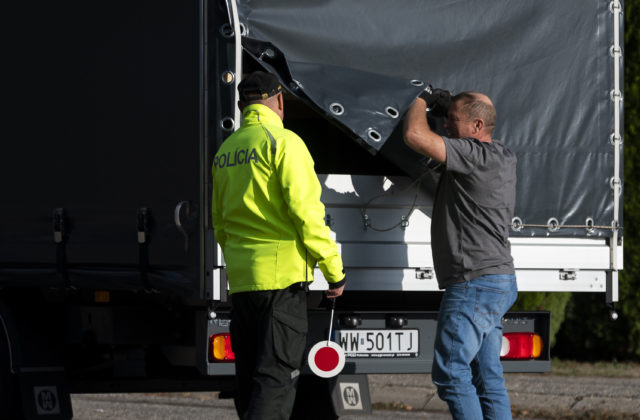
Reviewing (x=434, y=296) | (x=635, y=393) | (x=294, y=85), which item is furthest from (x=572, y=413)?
(x=294, y=85)

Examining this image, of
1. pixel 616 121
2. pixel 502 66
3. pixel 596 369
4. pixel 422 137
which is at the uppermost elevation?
pixel 502 66

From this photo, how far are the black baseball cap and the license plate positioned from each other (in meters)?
1.30

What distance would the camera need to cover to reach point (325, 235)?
485 centimetres

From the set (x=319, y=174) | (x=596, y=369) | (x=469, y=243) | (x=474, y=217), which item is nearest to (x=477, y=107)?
(x=474, y=217)

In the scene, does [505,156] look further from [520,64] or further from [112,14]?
[112,14]

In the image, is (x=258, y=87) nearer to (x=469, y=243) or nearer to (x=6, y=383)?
(x=469, y=243)

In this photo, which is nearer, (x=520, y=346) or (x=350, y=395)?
(x=520, y=346)

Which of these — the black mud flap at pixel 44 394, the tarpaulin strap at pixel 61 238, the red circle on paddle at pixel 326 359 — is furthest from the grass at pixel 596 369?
the tarpaulin strap at pixel 61 238

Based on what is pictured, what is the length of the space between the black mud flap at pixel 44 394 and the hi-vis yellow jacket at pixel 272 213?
6.47 ft

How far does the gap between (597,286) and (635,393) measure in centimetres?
309

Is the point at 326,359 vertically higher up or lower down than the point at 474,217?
lower down

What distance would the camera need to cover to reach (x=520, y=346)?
606 centimetres

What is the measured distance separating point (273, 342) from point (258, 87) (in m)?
1.01

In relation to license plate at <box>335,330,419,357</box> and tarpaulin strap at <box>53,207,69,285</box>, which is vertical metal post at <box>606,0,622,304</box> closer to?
license plate at <box>335,330,419,357</box>
